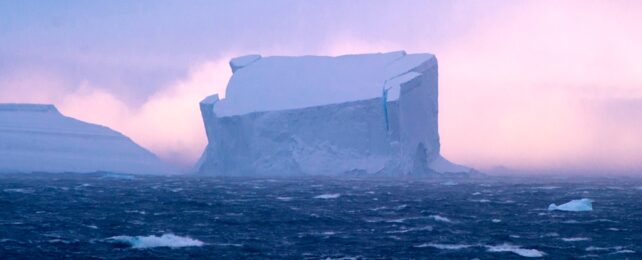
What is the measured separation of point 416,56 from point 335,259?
143 ft

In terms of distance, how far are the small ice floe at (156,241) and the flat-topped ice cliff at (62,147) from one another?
49.5 m

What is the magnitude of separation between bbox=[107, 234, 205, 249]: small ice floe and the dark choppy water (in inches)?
0.7

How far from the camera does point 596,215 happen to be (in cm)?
2194

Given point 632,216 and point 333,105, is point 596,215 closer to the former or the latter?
point 632,216

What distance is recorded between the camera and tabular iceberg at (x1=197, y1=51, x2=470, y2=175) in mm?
49594

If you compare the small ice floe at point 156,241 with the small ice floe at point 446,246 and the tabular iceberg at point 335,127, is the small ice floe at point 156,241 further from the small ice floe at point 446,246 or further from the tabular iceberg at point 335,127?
the tabular iceberg at point 335,127

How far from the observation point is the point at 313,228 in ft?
57.8

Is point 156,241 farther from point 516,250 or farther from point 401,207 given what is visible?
point 401,207

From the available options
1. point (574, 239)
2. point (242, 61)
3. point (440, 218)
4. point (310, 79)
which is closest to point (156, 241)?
point (440, 218)

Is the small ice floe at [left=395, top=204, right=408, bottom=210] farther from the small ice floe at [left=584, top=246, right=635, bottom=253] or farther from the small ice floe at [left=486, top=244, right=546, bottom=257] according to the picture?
the small ice floe at [left=584, top=246, right=635, bottom=253]

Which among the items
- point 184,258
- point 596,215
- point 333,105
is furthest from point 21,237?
point 333,105

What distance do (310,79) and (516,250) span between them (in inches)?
1754

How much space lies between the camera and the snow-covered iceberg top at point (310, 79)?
5272 cm

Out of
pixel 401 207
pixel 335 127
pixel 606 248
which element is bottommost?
pixel 606 248
